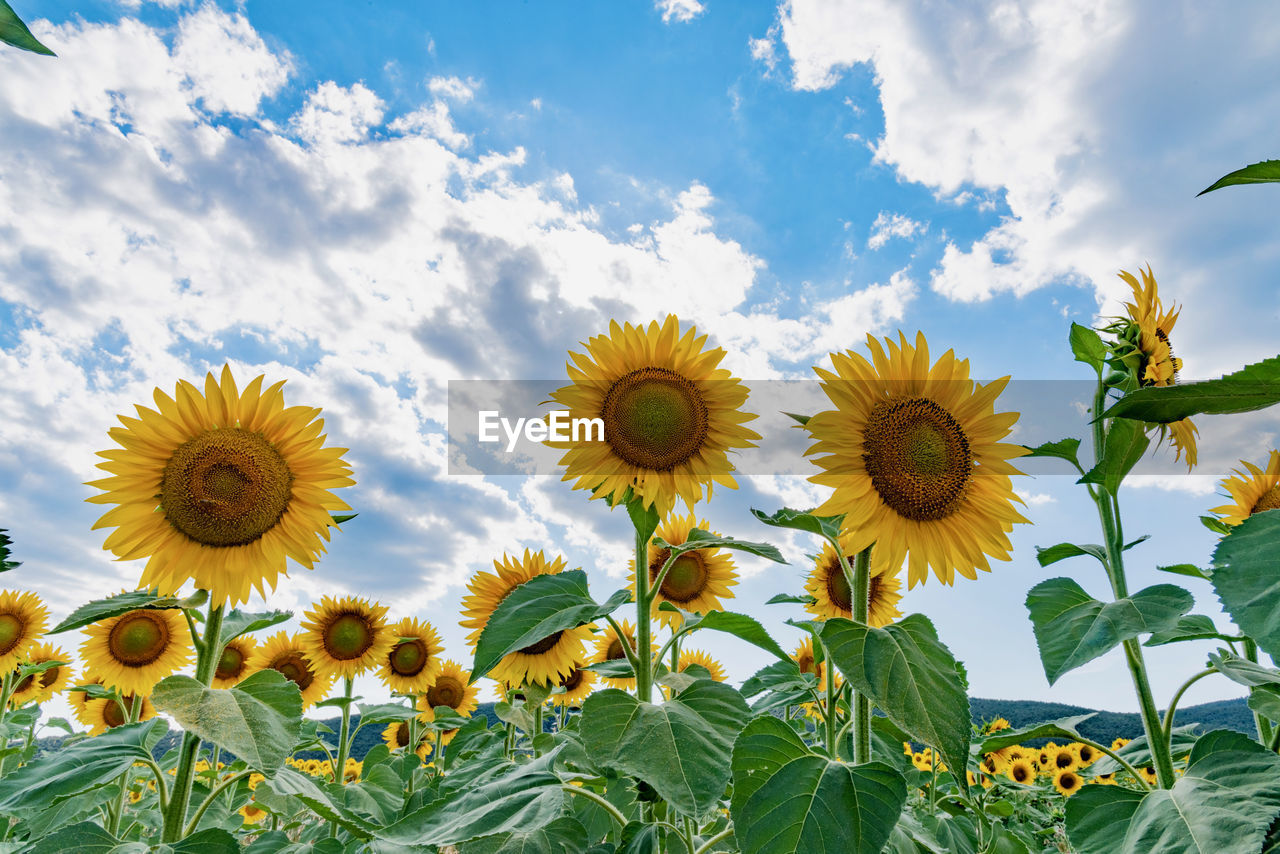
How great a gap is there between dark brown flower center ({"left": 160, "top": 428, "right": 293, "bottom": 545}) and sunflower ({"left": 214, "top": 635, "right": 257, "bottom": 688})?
320cm

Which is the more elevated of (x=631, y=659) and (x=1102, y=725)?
(x=631, y=659)

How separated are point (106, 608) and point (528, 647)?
88.3 inches

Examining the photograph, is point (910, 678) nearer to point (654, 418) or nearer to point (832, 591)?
point (654, 418)

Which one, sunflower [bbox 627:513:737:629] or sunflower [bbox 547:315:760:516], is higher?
sunflower [bbox 547:315:760:516]

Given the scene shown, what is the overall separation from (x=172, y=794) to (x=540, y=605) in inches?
51.6

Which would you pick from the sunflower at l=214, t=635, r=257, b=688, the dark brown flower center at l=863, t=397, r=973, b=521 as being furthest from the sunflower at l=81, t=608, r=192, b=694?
the dark brown flower center at l=863, t=397, r=973, b=521

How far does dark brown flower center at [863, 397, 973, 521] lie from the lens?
7.42 feet

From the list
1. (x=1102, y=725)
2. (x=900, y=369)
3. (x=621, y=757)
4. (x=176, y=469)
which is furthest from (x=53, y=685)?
(x=1102, y=725)

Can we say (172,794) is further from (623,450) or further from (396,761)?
(396,761)

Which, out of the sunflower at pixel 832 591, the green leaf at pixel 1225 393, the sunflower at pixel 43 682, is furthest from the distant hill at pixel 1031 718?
the green leaf at pixel 1225 393

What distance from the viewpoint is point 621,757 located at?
1.85m

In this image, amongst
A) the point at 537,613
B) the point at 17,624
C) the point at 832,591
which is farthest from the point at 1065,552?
the point at 17,624

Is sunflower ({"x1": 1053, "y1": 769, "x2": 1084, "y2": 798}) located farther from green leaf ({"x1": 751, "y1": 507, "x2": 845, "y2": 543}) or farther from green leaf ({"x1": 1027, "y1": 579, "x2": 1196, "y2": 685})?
green leaf ({"x1": 751, "y1": 507, "x2": 845, "y2": 543})

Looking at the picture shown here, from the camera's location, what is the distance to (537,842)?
2.04m
